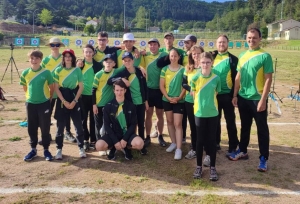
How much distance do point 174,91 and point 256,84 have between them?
4.35 feet

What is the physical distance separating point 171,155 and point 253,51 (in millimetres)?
2200

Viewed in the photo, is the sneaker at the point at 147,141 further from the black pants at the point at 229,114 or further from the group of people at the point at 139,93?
the black pants at the point at 229,114

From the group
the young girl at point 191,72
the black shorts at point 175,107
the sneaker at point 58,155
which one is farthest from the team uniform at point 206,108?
the sneaker at point 58,155

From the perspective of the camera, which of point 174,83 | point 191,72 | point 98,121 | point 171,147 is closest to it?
point 191,72

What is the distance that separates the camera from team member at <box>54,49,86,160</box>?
5215 mm

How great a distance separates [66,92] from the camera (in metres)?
5.25

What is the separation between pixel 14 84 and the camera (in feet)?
43.5

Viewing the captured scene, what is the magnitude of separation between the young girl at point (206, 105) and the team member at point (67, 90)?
2.00 metres

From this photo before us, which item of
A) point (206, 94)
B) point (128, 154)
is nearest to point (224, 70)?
point (206, 94)

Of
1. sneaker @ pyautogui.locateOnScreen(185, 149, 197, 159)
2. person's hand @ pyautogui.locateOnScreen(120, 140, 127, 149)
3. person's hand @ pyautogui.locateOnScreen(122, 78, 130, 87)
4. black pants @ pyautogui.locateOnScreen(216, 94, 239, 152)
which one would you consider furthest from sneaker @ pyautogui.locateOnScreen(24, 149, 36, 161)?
black pants @ pyautogui.locateOnScreen(216, 94, 239, 152)

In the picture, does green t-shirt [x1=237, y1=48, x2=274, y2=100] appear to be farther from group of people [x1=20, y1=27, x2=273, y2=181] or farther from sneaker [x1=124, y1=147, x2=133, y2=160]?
sneaker [x1=124, y1=147, x2=133, y2=160]

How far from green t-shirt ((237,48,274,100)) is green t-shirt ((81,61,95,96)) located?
257 centimetres

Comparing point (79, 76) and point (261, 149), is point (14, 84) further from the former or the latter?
point (261, 149)

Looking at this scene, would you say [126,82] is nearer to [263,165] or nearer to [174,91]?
[174,91]
